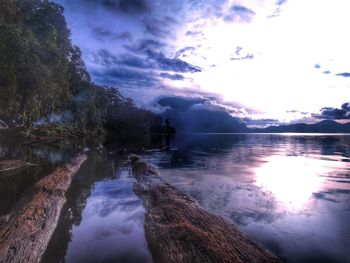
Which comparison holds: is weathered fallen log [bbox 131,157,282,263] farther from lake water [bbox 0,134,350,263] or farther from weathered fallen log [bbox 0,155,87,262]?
weathered fallen log [bbox 0,155,87,262]

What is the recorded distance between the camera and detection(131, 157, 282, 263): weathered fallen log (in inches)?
282

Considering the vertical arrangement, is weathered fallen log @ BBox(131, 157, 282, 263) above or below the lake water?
above

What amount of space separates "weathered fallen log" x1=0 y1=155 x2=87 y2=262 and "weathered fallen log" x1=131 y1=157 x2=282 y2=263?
3.36 metres

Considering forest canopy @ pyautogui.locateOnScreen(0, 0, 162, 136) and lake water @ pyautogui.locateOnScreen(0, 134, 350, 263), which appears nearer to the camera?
lake water @ pyautogui.locateOnScreen(0, 134, 350, 263)

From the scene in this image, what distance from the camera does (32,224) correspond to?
9.07 m

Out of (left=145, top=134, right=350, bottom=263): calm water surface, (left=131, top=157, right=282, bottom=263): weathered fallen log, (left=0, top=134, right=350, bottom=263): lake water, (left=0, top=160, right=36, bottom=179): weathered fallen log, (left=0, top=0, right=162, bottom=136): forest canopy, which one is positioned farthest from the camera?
(left=0, top=0, right=162, bottom=136): forest canopy

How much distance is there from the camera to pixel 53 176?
1612 centimetres

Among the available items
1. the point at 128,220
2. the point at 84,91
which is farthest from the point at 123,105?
the point at 128,220

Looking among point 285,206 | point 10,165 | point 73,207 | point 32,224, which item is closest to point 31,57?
point 10,165

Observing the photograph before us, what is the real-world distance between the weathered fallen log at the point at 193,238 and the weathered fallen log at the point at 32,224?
3.36 meters

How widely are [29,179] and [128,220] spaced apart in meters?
9.67

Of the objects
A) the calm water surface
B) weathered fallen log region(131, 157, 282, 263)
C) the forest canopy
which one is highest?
the forest canopy

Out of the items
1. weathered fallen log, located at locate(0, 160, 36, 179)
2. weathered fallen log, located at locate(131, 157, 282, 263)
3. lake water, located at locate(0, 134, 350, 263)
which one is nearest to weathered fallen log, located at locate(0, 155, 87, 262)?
lake water, located at locate(0, 134, 350, 263)

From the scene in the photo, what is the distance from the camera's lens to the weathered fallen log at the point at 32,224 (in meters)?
7.35
